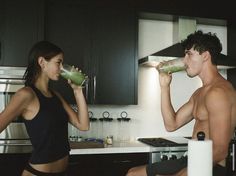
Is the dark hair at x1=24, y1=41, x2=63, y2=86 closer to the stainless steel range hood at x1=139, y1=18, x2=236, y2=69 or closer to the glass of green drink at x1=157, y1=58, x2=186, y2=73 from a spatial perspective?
the glass of green drink at x1=157, y1=58, x2=186, y2=73

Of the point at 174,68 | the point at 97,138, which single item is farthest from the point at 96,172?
the point at 174,68

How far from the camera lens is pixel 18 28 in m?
2.92

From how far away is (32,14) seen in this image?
2.95m

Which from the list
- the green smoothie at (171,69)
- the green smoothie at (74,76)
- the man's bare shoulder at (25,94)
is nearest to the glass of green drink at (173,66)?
the green smoothie at (171,69)

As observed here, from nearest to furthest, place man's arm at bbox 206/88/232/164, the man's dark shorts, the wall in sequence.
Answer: man's arm at bbox 206/88/232/164 < the man's dark shorts < the wall

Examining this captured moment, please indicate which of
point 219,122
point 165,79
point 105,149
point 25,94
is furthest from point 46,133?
point 105,149

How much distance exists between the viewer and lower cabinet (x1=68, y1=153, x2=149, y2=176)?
2.86 meters

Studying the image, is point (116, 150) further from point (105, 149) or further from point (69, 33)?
point (69, 33)

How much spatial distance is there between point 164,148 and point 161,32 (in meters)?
1.45

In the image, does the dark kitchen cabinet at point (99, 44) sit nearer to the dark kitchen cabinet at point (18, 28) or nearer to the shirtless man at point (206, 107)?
the dark kitchen cabinet at point (18, 28)

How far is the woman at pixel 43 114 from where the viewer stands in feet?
5.67

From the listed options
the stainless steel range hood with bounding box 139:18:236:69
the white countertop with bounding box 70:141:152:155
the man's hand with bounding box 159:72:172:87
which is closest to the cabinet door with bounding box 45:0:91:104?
the white countertop with bounding box 70:141:152:155

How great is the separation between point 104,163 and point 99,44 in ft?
3.89

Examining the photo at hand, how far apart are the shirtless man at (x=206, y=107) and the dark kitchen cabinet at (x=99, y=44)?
1.27 m
